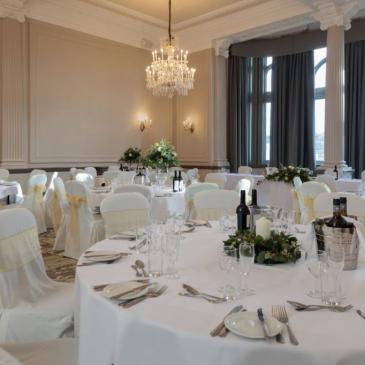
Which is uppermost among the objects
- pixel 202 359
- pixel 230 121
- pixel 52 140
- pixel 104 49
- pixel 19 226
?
pixel 104 49

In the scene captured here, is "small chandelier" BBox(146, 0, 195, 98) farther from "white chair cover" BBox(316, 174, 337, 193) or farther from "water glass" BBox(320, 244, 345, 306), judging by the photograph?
"water glass" BBox(320, 244, 345, 306)

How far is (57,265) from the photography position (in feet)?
15.4

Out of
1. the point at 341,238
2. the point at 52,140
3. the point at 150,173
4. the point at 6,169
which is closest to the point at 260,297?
the point at 341,238

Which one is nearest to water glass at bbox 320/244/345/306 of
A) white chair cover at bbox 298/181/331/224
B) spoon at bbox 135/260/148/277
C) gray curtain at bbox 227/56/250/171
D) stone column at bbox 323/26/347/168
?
spoon at bbox 135/260/148/277

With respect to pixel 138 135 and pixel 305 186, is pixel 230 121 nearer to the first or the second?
pixel 138 135

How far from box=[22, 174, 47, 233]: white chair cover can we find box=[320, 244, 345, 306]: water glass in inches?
216

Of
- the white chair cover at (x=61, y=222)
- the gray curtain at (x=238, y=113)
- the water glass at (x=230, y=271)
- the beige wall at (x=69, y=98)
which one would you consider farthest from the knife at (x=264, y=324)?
the gray curtain at (x=238, y=113)

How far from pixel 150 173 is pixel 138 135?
3.88 meters

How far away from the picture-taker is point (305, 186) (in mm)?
4539

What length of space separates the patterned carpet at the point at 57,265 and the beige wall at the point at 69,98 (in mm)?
2810

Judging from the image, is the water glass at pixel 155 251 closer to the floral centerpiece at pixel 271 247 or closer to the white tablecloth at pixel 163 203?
the floral centerpiece at pixel 271 247

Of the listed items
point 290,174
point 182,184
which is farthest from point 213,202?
point 290,174

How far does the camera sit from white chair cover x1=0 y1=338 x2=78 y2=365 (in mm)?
1546

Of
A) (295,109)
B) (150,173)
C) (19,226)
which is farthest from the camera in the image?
(295,109)
